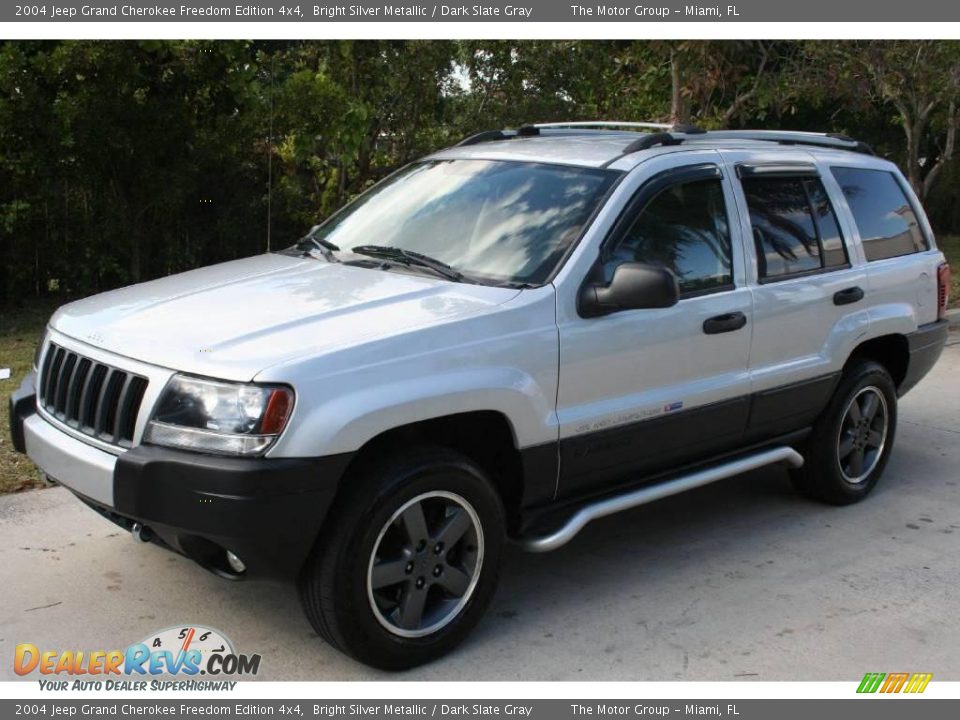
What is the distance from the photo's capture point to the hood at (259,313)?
3.82 metres

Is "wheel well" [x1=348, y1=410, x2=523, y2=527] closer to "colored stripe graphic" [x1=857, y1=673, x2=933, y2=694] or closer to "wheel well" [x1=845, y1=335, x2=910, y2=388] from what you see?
"colored stripe graphic" [x1=857, y1=673, x2=933, y2=694]

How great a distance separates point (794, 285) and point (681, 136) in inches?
34.9

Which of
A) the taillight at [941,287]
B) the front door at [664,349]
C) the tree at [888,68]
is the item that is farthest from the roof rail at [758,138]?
the tree at [888,68]

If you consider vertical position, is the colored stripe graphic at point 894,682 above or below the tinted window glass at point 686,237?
below

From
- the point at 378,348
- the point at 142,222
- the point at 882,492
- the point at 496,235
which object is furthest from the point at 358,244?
the point at 142,222

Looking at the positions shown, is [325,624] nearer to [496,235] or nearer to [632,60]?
[496,235]

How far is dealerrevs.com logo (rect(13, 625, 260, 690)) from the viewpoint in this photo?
4.01m

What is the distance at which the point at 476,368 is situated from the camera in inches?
161

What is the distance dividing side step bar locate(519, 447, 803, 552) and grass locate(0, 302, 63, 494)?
292 cm

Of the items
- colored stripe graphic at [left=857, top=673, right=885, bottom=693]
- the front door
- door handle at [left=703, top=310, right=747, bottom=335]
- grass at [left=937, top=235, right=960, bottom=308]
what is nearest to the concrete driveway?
colored stripe graphic at [left=857, top=673, right=885, bottom=693]

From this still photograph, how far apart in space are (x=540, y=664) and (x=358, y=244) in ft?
6.81

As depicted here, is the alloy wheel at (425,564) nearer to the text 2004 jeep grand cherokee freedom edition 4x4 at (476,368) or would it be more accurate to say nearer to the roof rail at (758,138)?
the text 2004 jeep grand cherokee freedom edition 4x4 at (476,368)

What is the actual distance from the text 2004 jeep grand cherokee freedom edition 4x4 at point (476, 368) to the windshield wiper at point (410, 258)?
17 millimetres

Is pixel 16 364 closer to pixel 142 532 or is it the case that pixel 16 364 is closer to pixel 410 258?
pixel 410 258
